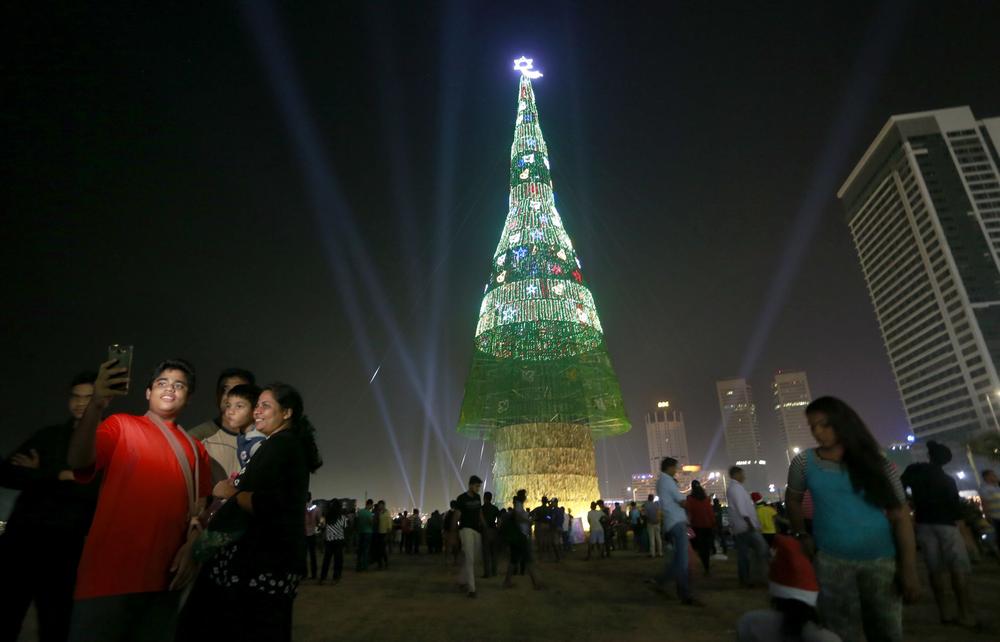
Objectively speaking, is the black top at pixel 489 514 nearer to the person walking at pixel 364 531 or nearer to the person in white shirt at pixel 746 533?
the person walking at pixel 364 531

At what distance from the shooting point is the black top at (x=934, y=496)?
534cm

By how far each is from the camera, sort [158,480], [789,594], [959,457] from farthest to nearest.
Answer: [959,457]
[158,480]
[789,594]

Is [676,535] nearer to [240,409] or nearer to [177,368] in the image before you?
[240,409]

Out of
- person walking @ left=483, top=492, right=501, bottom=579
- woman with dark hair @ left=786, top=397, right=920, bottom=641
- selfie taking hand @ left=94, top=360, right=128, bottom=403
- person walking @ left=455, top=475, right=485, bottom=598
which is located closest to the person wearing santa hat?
woman with dark hair @ left=786, top=397, right=920, bottom=641

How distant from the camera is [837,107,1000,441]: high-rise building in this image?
344 feet

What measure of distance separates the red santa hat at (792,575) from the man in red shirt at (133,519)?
2.85 metres

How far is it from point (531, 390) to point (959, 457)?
4603 inches

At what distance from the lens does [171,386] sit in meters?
2.96

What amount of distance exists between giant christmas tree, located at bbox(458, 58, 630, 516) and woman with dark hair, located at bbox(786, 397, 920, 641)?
24703 mm

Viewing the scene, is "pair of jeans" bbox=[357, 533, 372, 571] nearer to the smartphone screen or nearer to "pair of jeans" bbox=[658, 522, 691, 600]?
"pair of jeans" bbox=[658, 522, 691, 600]

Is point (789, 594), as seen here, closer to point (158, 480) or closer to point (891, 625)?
point (891, 625)

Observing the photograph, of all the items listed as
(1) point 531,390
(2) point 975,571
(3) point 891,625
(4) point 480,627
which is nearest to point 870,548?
(3) point 891,625

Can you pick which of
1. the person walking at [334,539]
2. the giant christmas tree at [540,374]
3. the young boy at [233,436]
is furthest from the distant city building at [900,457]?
the giant christmas tree at [540,374]

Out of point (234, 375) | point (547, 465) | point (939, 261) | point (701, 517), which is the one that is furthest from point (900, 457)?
point (939, 261)
